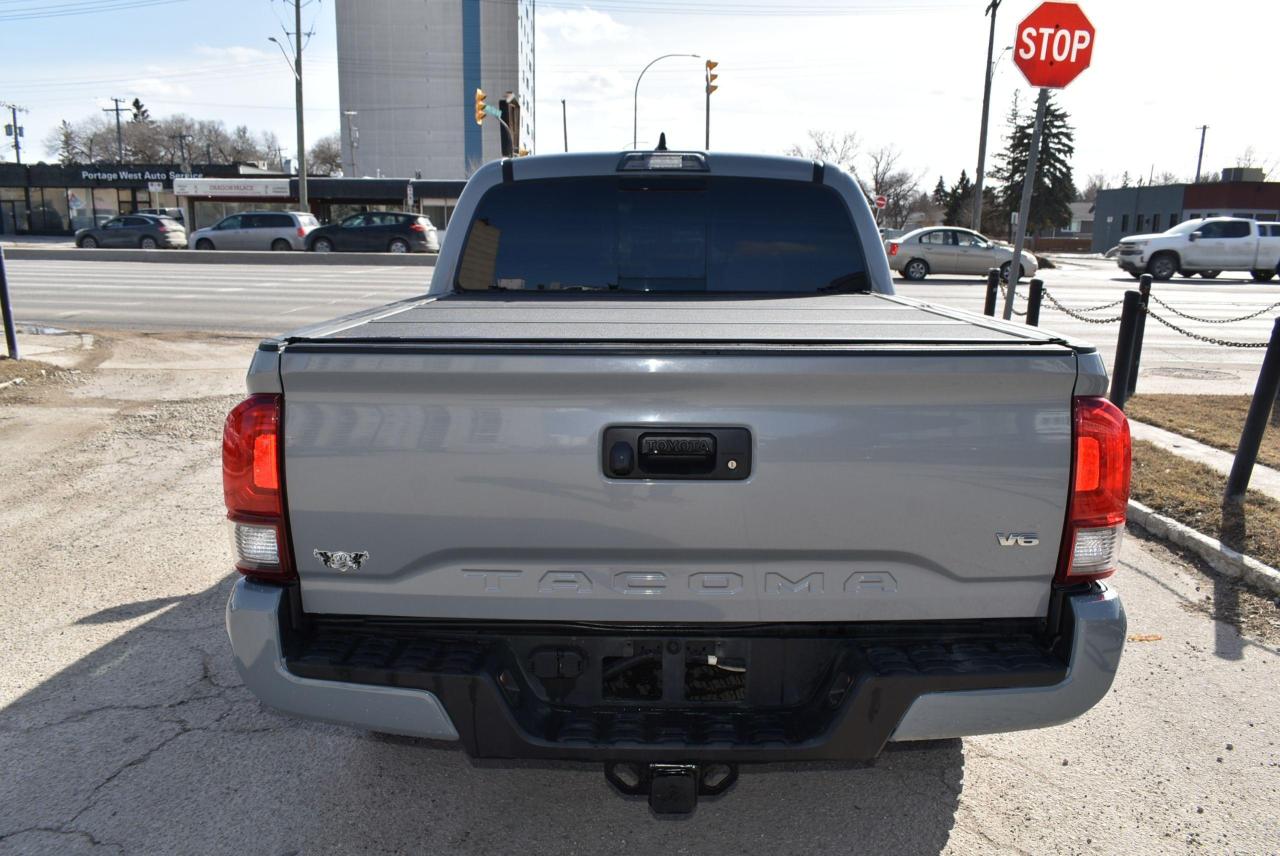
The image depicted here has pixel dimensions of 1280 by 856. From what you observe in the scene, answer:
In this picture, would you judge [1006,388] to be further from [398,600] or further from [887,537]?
[398,600]

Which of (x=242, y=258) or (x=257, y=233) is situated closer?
(x=242, y=258)

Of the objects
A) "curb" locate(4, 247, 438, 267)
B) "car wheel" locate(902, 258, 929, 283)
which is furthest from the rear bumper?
"curb" locate(4, 247, 438, 267)

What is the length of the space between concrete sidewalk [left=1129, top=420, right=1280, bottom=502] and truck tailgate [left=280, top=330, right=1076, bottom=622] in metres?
4.71

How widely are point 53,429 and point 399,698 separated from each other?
7.15 metres

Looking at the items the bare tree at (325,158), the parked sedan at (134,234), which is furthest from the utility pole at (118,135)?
the parked sedan at (134,234)

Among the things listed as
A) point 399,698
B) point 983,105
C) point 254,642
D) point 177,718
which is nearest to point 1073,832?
point 399,698

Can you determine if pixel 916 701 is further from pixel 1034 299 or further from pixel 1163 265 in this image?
pixel 1163 265

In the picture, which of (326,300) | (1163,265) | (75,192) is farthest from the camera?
(75,192)

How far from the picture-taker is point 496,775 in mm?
3205

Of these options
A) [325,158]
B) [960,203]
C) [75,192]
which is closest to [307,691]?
[75,192]

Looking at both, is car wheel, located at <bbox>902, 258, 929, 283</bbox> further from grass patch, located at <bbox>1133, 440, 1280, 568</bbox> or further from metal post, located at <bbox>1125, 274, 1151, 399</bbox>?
grass patch, located at <bbox>1133, 440, 1280, 568</bbox>

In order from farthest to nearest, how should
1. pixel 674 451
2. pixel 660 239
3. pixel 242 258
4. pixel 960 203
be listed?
pixel 960 203
pixel 242 258
pixel 660 239
pixel 674 451

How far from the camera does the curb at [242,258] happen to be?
2955cm

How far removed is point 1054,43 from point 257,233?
31.2 metres
